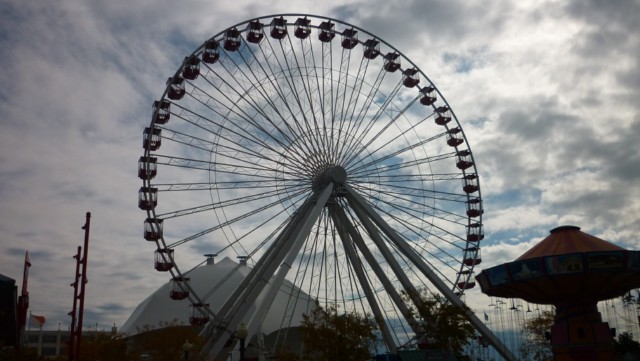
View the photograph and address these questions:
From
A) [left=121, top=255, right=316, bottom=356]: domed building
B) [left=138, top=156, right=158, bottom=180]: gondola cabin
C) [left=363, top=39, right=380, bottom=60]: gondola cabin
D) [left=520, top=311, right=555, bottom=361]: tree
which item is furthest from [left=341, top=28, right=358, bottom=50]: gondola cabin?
[left=520, top=311, right=555, bottom=361]: tree

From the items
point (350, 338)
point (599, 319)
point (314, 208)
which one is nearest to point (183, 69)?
point (314, 208)

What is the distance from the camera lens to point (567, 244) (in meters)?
39.1

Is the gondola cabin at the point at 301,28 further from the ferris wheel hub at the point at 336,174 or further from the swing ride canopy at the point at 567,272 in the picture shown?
the swing ride canopy at the point at 567,272

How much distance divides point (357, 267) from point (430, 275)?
13.9ft

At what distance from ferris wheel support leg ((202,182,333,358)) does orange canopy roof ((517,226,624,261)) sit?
12625mm

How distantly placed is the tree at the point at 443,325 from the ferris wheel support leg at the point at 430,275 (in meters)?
0.51

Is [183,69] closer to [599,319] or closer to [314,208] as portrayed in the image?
[314,208]

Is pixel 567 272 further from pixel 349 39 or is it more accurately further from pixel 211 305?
pixel 211 305

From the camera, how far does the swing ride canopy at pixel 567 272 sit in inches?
1420

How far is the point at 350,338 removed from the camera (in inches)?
1310

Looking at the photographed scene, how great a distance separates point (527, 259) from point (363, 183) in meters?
10.4

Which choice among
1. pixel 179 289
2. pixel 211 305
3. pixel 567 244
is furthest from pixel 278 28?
pixel 211 305

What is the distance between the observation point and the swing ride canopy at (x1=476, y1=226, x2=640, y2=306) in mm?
36062

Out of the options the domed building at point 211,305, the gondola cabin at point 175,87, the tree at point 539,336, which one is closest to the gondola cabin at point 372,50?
the gondola cabin at point 175,87
